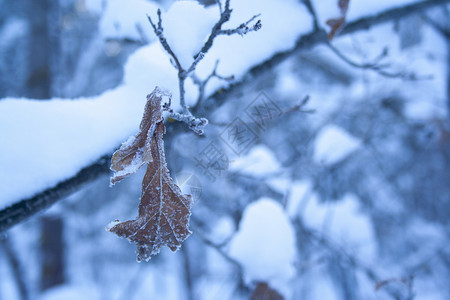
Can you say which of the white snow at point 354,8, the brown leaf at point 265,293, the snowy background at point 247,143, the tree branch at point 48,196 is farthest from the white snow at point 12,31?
the brown leaf at point 265,293

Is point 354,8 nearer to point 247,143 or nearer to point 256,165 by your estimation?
point 247,143

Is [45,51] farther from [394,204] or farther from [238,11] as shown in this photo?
[394,204]

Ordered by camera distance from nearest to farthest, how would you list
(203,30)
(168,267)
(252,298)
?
(203,30) < (252,298) < (168,267)

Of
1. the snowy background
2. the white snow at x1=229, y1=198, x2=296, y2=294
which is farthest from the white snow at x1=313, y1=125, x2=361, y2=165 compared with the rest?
the white snow at x1=229, y1=198, x2=296, y2=294

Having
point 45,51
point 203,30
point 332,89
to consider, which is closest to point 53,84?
point 45,51

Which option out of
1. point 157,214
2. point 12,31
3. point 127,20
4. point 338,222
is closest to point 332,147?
point 338,222

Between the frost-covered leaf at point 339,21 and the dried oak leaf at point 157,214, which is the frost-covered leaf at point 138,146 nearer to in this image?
the dried oak leaf at point 157,214

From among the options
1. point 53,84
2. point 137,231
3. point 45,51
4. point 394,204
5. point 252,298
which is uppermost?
point 45,51
